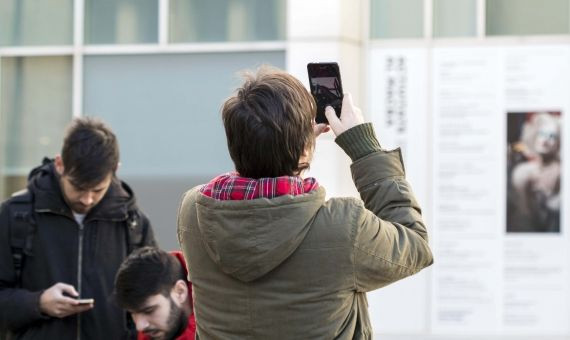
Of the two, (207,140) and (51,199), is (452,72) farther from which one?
(51,199)

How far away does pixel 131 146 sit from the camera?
8.88m

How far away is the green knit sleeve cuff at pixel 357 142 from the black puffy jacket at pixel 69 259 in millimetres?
2423

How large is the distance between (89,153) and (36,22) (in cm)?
461

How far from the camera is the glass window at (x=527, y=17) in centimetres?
838

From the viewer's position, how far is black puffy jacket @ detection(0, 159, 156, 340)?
188 inches

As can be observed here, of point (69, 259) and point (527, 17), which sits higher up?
point (527, 17)

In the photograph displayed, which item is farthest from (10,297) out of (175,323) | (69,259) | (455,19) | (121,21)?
(455,19)

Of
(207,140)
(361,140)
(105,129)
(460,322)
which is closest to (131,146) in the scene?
(207,140)

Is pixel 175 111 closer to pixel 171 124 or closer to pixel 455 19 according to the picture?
pixel 171 124

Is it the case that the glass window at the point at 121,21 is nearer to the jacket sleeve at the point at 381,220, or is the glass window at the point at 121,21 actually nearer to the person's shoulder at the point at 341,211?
the jacket sleeve at the point at 381,220

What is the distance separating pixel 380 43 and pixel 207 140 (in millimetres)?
1599

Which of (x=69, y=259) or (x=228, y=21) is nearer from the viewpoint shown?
(x=69, y=259)

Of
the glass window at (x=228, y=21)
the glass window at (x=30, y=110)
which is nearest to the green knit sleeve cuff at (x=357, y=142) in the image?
the glass window at (x=228, y=21)

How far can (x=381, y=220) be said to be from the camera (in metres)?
2.54
